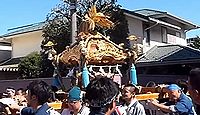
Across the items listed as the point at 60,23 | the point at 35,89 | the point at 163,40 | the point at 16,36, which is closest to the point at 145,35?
the point at 163,40

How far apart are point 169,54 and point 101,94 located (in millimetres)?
17955

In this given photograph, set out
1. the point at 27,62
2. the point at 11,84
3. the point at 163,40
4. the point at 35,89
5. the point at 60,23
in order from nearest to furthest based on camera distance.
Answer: the point at 35,89
the point at 11,84
the point at 60,23
the point at 27,62
the point at 163,40

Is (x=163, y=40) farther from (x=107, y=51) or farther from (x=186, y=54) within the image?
(x=107, y=51)

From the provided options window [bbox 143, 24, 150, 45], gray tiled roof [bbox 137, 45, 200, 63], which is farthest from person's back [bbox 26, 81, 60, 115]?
window [bbox 143, 24, 150, 45]

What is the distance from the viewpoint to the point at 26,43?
Result: 26.0 m

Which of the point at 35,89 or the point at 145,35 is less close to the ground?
the point at 145,35

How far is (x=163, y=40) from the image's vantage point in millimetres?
25672

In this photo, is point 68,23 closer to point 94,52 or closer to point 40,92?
point 94,52

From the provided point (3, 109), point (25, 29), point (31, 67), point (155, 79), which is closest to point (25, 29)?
point (25, 29)

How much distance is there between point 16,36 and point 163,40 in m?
9.84

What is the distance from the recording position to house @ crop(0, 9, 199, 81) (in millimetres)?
22547

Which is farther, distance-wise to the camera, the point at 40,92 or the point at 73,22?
the point at 73,22

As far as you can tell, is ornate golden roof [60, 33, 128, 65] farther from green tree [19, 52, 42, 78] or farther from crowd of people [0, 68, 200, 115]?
green tree [19, 52, 42, 78]

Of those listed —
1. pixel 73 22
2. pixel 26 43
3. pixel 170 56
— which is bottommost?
pixel 170 56
